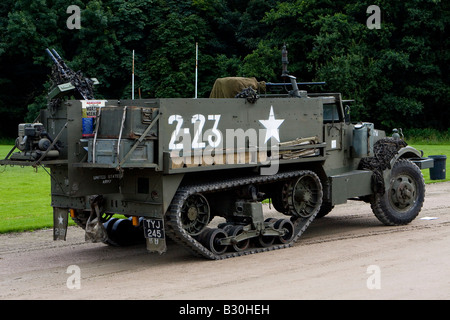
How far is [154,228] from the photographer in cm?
1075

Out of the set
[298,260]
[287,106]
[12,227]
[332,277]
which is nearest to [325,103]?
[287,106]

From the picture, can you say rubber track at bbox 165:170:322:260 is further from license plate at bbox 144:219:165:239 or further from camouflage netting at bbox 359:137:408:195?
camouflage netting at bbox 359:137:408:195

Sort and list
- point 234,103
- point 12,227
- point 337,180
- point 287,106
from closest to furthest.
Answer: point 234,103 < point 287,106 < point 337,180 < point 12,227

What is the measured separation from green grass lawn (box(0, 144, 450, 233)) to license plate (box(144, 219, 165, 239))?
2.93m

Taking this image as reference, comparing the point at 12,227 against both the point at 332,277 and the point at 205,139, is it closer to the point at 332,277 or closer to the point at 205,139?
the point at 205,139

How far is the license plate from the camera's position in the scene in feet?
34.9

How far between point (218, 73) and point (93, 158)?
37253mm

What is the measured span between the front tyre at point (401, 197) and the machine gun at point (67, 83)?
606 cm

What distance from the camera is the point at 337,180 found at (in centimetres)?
1327

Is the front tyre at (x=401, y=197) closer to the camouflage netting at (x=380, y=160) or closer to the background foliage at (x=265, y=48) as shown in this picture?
the camouflage netting at (x=380, y=160)

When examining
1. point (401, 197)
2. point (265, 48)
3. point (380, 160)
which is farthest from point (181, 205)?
point (265, 48)

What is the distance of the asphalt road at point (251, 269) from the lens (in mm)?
9000

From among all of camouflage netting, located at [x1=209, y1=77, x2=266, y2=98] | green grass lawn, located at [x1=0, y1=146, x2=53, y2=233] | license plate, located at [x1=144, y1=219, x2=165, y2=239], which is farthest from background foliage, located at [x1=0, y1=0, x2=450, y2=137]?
license plate, located at [x1=144, y1=219, x2=165, y2=239]

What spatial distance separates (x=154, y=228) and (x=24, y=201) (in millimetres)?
8553
